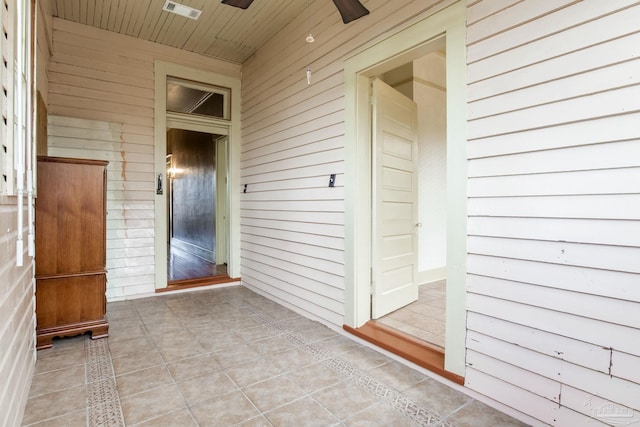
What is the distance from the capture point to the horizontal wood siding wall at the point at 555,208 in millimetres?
1513

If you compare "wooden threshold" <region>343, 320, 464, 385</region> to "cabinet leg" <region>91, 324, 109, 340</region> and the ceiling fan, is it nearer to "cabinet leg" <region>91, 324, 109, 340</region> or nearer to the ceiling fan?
"cabinet leg" <region>91, 324, 109, 340</region>

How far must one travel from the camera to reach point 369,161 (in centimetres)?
311

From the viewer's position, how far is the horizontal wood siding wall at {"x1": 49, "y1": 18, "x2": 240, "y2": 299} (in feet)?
12.8

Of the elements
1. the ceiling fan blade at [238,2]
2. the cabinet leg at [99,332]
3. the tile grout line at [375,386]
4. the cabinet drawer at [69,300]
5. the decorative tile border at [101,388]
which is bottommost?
the tile grout line at [375,386]

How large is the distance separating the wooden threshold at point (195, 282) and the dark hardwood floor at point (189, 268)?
13 cm

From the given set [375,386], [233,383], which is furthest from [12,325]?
[375,386]

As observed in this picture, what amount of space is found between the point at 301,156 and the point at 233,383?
7.54 feet

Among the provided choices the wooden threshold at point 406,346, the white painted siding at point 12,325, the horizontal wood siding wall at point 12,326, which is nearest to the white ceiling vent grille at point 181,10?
the white painted siding at point 12,325

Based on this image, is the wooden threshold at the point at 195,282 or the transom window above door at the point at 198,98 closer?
the wooden threshold at the point at 195,282

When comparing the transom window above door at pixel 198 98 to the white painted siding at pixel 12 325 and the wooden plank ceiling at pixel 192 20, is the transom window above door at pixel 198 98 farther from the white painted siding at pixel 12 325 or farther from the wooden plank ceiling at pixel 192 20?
the white painted siding at pixel 12 325

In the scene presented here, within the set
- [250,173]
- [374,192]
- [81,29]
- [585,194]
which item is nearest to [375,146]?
[374,192]

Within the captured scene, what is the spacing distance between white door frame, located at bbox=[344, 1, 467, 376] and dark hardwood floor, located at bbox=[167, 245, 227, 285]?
117 inches

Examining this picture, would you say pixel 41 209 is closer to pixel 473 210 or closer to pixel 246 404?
pixel 246 404

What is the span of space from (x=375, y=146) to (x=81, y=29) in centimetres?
380
